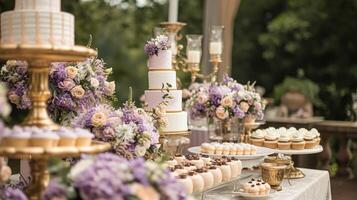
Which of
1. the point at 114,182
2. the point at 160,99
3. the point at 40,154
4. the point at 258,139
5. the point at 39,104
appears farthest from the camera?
the point at 258,139

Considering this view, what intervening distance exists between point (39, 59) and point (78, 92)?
0.78 metres

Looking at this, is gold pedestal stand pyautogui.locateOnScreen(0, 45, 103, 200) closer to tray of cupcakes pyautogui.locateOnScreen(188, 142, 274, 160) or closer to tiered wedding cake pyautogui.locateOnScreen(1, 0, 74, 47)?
tiered wedding cake pyautogui.locateOnScreen(1, 0, 74, 47)

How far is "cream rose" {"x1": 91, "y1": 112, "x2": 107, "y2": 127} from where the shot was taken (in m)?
2.67

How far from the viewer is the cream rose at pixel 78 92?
294 centimetres

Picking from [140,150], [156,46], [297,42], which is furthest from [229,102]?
[297,42]

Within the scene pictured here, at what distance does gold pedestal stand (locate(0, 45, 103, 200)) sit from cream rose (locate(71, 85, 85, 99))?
65cm

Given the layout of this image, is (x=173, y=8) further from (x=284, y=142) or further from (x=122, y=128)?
(x=122, y=128)

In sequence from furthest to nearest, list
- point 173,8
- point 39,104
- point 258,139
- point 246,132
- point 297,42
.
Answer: point 297,42
point 246,132
point 173,8
point 258,139
point 39,104

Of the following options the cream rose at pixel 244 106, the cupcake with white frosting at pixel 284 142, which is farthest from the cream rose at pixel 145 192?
the cream rose at pixel 244 106

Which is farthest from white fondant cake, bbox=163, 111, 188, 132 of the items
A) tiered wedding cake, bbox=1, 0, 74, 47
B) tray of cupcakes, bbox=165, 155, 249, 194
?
tiered wedding cake, bbox=1, 0, 74, 47

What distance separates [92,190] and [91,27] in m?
9.04

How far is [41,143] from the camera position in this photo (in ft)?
6.59

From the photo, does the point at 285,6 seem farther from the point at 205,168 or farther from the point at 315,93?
the point at 205,168

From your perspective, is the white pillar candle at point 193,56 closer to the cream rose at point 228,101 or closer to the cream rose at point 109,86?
the cream rose at point 228,101
